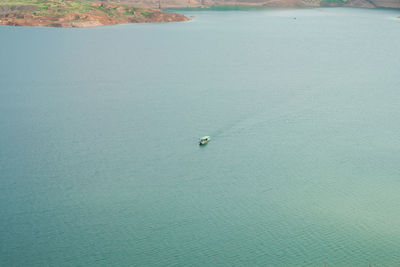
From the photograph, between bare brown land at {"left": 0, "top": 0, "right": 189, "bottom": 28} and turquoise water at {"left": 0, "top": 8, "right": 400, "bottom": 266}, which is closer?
turquoise water at {"left": 0, "top": 8, "right": 400, "bottom": 266}

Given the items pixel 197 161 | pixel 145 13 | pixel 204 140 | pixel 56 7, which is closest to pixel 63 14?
pixel 56 7

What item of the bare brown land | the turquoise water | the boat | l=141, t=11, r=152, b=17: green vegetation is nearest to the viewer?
the turquoise water

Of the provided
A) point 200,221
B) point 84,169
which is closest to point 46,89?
point 84,169

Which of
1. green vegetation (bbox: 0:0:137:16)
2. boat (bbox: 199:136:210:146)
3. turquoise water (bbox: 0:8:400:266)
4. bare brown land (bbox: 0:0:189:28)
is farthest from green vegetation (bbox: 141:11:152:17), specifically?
boat (bbox: 199:136:210:146)

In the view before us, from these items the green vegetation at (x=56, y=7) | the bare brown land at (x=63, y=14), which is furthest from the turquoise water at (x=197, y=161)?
the green vegetation at (x=56, y=7)

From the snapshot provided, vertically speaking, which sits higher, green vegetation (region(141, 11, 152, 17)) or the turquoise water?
the turquoise water

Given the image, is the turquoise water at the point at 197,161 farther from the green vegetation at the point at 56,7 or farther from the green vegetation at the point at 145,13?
the green vegetation at the point at 145,13

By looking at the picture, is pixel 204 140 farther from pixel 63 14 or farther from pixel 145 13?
pixel 145 13

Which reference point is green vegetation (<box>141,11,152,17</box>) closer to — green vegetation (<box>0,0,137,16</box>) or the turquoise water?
green vegetation (<box>0,0,137,16</box>)
